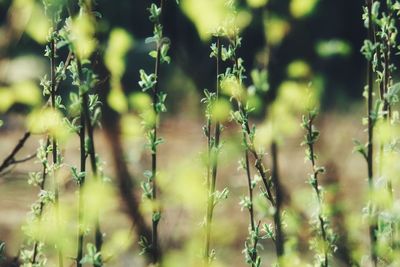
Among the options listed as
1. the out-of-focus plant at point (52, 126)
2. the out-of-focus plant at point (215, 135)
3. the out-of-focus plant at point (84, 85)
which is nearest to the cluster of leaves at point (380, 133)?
the out-of-focus plant at point (215, 135)

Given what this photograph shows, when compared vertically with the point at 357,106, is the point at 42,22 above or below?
below

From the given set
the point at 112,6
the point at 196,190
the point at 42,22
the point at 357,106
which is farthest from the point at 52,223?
the point at 357,106

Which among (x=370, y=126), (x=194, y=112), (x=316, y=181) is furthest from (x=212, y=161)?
(x=194, y=112)

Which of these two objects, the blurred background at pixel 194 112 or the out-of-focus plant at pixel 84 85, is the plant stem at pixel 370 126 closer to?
the blurred background at pixel 194 112

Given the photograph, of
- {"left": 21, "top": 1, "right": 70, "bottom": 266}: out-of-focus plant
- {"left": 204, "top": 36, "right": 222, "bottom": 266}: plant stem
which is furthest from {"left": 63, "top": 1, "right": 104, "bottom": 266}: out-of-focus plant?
{"left": 204, "top": 36, "right": 222, "bottom": 266}: plant stem

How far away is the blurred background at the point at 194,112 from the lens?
5.25 feet

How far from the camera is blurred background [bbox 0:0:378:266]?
1.60 metres

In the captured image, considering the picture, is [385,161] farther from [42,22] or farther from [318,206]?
[42,22]

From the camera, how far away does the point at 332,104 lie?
27.2 feet

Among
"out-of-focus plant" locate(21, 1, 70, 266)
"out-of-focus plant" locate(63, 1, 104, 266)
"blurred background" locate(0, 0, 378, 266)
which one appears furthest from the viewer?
"blurred background" locate(0, 0, 378, 266)

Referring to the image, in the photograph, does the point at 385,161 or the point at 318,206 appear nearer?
the point at 385,161

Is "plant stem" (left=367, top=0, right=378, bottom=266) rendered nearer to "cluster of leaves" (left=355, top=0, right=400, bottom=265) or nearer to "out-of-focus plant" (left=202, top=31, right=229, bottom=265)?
"cluster of leaves" (left=355, top=0, right=400, bottom=265)

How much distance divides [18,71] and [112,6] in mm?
4704

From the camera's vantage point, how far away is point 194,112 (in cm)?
859
